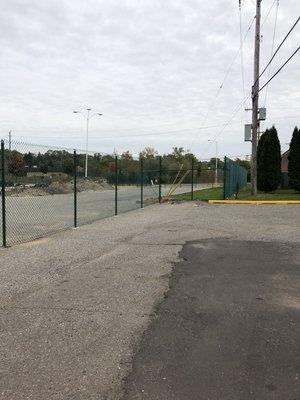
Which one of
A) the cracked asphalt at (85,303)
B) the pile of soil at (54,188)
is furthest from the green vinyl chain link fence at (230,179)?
the cracked asphalt at (85,303)

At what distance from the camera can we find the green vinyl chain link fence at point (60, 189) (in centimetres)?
1127

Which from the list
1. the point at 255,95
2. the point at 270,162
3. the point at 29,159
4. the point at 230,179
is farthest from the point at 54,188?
the point at 270,162

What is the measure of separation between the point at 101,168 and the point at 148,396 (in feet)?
50.8

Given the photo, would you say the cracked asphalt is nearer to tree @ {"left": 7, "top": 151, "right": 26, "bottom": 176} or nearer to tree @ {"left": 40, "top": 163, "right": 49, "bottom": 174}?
tree @ {"left": 7, "top": 151, "right": 26, "bottom": 176}

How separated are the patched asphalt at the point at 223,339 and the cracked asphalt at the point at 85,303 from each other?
0.44 ft

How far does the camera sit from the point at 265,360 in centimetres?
393

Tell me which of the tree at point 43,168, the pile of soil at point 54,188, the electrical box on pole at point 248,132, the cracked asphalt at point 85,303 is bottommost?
the cracked asphalt at point 85,303

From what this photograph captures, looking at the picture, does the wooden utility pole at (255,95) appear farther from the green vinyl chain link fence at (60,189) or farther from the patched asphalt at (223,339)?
the patched asphalt at (223,339)

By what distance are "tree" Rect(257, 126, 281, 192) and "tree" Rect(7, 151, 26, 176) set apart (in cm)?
2128

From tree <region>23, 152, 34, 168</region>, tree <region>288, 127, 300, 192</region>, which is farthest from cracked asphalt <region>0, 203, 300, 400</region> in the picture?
tree <region>288, 127, 300, 192</region>

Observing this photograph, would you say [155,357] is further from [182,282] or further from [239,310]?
[182,282]

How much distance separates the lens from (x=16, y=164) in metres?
11.1

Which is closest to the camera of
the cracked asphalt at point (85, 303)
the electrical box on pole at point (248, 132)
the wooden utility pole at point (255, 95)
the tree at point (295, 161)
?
the cracked asphalt at point (85, 303)

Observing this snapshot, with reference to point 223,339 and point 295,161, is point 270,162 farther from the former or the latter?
point 223,339
